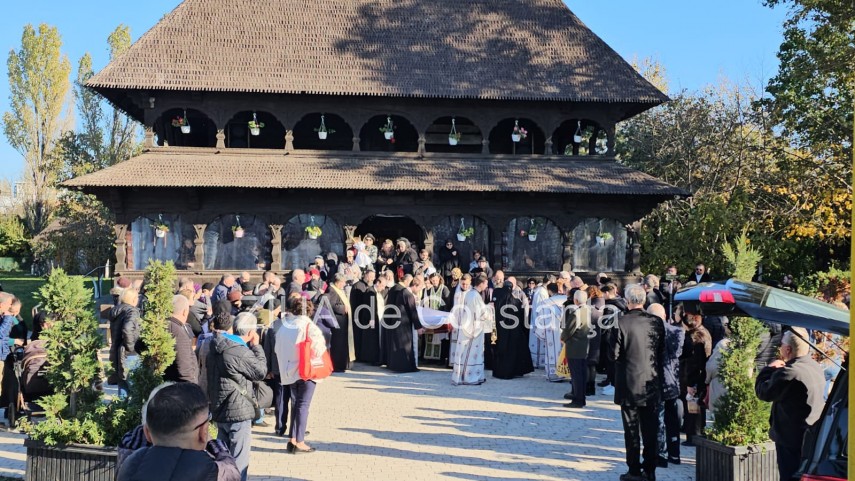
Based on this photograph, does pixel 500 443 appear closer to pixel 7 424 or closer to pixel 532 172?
pixel 7 424

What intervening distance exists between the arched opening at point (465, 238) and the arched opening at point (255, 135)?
6.05 m

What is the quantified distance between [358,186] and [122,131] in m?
28.1

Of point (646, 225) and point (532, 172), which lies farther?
point (646, 225)

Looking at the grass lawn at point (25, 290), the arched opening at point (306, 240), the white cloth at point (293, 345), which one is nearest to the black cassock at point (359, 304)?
the white cloth at point (293, 345)

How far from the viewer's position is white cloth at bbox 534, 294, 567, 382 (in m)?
14.4

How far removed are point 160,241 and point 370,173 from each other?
665 cm

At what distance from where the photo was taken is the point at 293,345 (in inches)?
361

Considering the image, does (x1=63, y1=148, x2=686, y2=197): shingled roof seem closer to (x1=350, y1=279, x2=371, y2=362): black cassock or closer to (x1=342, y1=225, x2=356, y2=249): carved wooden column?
(x1=342, y1=225, x2=356, y2=249): carved wooden column

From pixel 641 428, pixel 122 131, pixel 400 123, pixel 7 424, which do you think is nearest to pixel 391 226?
pixel 400 123

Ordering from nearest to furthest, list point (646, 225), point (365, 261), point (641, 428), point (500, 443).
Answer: point (641, 428) < point (500, 443) < point (365, 261) < point (646, 225)

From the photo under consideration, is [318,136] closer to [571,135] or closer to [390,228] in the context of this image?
[390,228]

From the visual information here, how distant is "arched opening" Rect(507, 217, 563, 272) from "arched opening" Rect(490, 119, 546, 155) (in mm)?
2986

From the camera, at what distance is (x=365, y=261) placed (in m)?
19.9

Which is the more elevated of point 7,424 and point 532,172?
point 532,172
